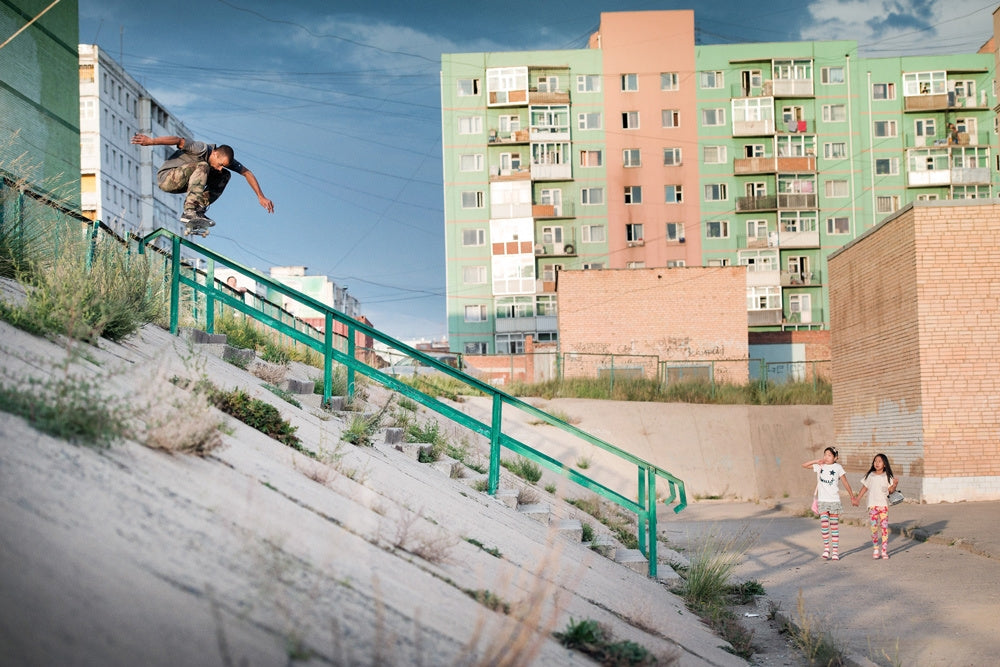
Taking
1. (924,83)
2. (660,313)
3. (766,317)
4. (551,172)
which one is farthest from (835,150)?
(660,313)

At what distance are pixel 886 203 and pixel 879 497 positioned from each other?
54507 mm

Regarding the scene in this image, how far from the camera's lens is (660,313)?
45188mm

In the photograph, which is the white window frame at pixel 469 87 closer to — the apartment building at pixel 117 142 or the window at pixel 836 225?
the apartment building at pixel 117 142

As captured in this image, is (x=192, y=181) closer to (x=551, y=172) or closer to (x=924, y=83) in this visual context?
(x=551, y=172)

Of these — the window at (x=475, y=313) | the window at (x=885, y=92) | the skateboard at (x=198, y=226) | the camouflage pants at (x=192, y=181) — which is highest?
the window at (x=885, y=92)

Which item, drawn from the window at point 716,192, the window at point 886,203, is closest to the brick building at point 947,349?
the window at point 716,192

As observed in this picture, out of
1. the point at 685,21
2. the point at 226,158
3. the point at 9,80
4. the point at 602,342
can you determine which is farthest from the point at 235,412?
the point at 685,21

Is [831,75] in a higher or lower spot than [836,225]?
higher

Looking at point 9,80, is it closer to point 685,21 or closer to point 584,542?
point 584,542

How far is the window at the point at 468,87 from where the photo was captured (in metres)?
63.2

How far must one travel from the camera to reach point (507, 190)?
207 feet

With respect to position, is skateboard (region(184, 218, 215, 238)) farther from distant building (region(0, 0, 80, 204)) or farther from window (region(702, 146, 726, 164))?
Answer: window (region(702, 146, 726, 164))

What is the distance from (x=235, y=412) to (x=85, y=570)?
3755mm

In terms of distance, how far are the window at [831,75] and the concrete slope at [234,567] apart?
208 feet
